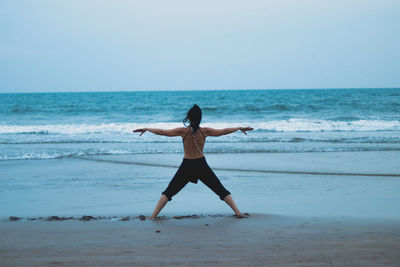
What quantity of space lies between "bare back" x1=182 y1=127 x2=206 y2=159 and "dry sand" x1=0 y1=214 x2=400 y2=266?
2.77 ft

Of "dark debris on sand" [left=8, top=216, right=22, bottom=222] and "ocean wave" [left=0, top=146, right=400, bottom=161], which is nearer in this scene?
"dark debris on sand" [left=8, top=216, right=22, bottom=222]

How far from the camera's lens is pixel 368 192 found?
23.2 ft

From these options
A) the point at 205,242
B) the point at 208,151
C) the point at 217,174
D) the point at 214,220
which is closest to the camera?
the point at 205,242

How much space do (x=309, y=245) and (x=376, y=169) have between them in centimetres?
618

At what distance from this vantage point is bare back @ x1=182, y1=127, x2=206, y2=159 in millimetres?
5316

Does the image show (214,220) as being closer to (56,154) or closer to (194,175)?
(194,175)

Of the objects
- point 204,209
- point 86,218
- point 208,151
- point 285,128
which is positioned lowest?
point 285,128

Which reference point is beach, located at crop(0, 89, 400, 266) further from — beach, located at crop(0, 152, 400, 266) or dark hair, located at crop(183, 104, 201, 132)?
dark hair, located at crop(183, 104, 201, 132)

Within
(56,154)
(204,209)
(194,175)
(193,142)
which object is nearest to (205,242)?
(194,175)

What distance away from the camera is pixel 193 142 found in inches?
210

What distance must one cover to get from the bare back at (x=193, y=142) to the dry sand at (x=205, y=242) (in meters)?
0.84

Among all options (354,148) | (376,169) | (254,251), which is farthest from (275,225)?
(354,148)

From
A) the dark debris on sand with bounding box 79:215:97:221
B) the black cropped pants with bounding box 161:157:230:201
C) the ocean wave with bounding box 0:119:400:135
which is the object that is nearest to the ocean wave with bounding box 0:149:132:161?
the dark debris on sand with bounding box 79:215:97:221

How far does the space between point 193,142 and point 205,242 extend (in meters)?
1.48
